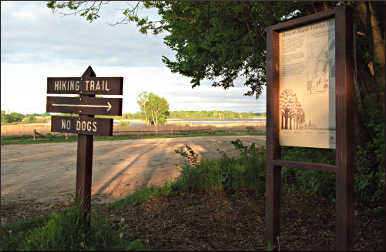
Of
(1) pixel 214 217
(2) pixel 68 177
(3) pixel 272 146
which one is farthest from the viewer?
(2) pixel 68 177

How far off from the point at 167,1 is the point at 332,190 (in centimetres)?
506

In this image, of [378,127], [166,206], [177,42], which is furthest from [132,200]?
[177,42]

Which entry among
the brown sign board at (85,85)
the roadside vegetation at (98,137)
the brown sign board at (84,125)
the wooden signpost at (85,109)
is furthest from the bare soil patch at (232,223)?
the roadside vegetation at (98,137)

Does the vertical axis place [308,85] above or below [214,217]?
above

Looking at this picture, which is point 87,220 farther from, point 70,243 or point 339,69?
point 339,69

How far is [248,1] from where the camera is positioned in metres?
6.39

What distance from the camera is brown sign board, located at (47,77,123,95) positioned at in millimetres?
4117

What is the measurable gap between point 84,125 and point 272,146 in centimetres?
256

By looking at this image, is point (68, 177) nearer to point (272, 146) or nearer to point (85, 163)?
point (85, 163)

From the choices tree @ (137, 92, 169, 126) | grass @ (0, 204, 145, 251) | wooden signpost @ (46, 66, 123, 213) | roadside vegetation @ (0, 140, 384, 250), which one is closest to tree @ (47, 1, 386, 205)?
roadside vegetation @ (0, 140, 384, 250)

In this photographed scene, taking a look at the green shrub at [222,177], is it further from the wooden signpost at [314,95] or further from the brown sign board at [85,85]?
the brown sign board at [85,85]

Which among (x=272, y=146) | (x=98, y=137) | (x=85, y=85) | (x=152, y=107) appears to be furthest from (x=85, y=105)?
(x=152, y=107)

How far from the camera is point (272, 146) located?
3770mm

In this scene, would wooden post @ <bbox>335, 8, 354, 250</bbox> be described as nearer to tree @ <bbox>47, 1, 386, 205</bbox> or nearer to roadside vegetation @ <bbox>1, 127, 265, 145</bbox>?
tree @ <bbox>47, 1, 386, 205</bbox>
